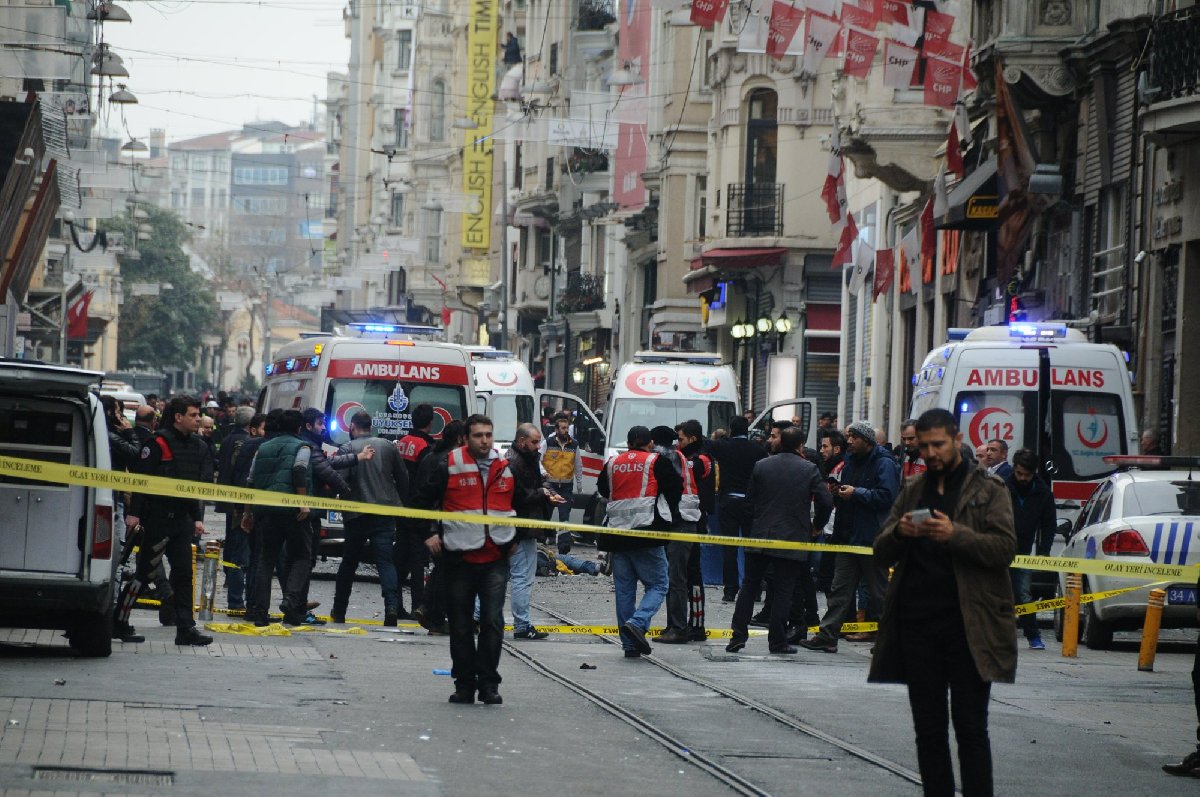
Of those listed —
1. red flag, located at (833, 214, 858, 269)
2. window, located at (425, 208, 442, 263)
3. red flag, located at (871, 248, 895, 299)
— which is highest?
window, located at (425, 208, 442, 263)

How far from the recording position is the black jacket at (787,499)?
54.1ft

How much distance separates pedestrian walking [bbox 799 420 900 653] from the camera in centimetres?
1714

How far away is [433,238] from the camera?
317ft

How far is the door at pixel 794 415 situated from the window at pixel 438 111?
5614 centimetres

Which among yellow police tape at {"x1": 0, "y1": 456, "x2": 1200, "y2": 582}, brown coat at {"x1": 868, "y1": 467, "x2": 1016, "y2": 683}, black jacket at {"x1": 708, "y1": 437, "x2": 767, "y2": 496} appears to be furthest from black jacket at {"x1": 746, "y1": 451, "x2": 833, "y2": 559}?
brown coat at {"x1": 868, "y1": 467, "x2": 1016, "y2": 683}

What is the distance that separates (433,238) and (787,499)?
8087cm

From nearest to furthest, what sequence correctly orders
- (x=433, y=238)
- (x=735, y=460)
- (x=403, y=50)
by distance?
(x=735, y=460), (x=433, y=238), (x=403, y=50)

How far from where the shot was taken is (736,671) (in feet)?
49.8

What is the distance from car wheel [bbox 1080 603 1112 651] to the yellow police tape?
8.24ft

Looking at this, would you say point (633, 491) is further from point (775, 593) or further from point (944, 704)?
point (944, 704)

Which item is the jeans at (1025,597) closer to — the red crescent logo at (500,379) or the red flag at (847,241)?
the red crescent logo at (500,379)

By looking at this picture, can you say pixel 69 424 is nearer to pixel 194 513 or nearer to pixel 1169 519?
pixel 194 513

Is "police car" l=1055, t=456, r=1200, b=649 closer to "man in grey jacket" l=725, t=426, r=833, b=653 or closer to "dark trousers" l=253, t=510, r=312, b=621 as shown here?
"man in grey jacket" l=725, t=426, r=833, b=653

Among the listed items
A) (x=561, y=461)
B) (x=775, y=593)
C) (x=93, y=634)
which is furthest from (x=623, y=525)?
(x=561, y=461)
